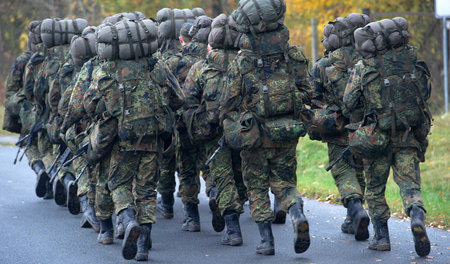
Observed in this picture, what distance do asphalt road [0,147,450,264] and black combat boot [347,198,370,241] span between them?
0.11 metres

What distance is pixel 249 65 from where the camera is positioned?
7504mm

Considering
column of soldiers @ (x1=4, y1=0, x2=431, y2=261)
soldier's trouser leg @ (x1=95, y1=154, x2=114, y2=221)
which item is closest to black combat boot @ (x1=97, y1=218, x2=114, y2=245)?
column of soldiers @ (x1=4, y1=0, x2=431, y2=261)

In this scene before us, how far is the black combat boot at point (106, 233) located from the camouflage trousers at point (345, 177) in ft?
7.99

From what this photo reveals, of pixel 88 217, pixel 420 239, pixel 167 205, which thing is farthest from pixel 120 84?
pixel 420 239

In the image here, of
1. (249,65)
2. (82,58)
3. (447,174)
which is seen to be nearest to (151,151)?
(249,65)

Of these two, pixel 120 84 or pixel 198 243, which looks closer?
pixel 120 84

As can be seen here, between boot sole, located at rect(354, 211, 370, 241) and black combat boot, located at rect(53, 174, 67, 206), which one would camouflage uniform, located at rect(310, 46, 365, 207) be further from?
black combat boot, located at rect(53, 174, 67, 206)

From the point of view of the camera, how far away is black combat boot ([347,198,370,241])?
7.98 metres

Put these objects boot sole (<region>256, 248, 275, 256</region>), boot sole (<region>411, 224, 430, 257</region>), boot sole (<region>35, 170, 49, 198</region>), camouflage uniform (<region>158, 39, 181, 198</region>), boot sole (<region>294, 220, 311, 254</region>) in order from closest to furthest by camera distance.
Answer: boot sole (<region>411, 224, 430, 257</region>), boot sole (<region>294, 220, 311, 254</region>), boot sole (<region>256, 248, 275, 256</region>), camouflage uniform (<region>158, 39, 181, 198</region>), boot sole (<region>35, 170, 49, 198</region>)

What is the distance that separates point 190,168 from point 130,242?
2.23 metres

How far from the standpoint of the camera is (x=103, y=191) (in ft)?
26.6

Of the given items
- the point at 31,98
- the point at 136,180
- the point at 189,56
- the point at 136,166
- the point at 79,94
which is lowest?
the point at 136,180

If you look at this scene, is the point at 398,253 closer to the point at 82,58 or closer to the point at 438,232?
the point at 438,232

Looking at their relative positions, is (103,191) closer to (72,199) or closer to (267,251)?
(267,251)
